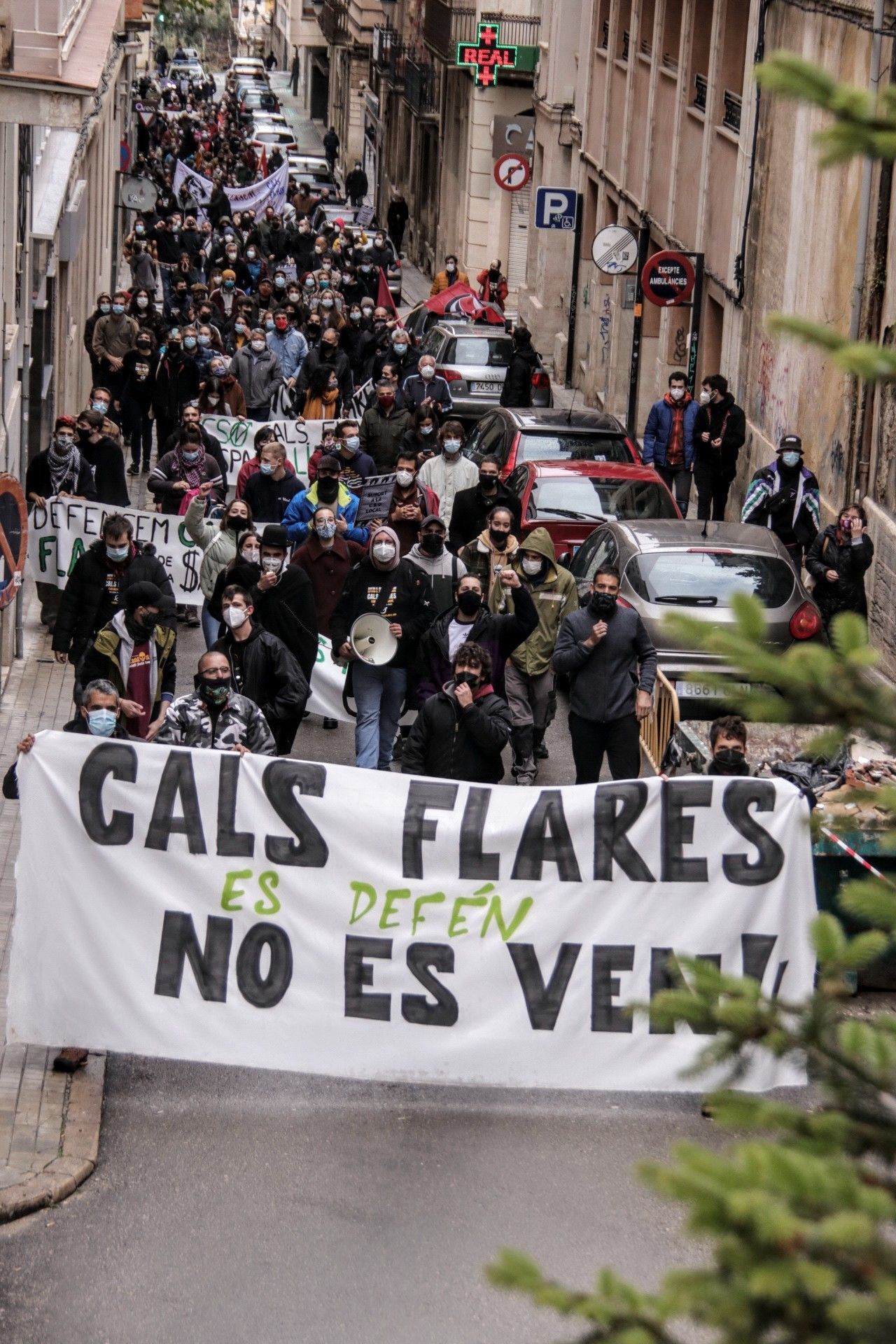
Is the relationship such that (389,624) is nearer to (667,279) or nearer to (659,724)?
(659,724)

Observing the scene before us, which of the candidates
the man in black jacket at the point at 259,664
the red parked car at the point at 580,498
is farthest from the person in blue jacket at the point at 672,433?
the man in black jacket at the point at 259,664

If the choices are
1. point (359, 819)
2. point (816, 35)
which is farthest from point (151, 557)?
point (816, 35)

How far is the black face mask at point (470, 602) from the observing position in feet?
38.7

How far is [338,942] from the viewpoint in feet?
26.7

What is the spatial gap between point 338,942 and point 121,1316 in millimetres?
1851

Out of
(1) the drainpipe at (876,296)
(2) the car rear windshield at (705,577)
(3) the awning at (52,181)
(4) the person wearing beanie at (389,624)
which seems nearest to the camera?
(4) the person wearing beanie at (389,624)

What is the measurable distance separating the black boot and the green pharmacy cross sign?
31464mm

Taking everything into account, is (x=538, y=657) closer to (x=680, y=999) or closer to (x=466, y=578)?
(x=466, y=578)

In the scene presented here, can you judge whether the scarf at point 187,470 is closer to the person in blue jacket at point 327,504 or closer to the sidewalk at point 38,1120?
the person in blue jacket at point 327,504

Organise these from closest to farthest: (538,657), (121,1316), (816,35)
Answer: (121,1316) → (538,657) → (816,35)

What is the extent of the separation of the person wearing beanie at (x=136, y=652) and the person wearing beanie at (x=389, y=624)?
5.09 feet

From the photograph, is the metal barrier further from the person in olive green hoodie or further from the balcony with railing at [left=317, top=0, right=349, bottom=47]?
the balcony with railing at [left=317, top=0, right=349, bottom=47]

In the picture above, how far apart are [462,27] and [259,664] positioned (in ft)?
122

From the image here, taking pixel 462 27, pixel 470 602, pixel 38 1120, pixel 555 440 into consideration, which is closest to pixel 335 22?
pixel 462 27
